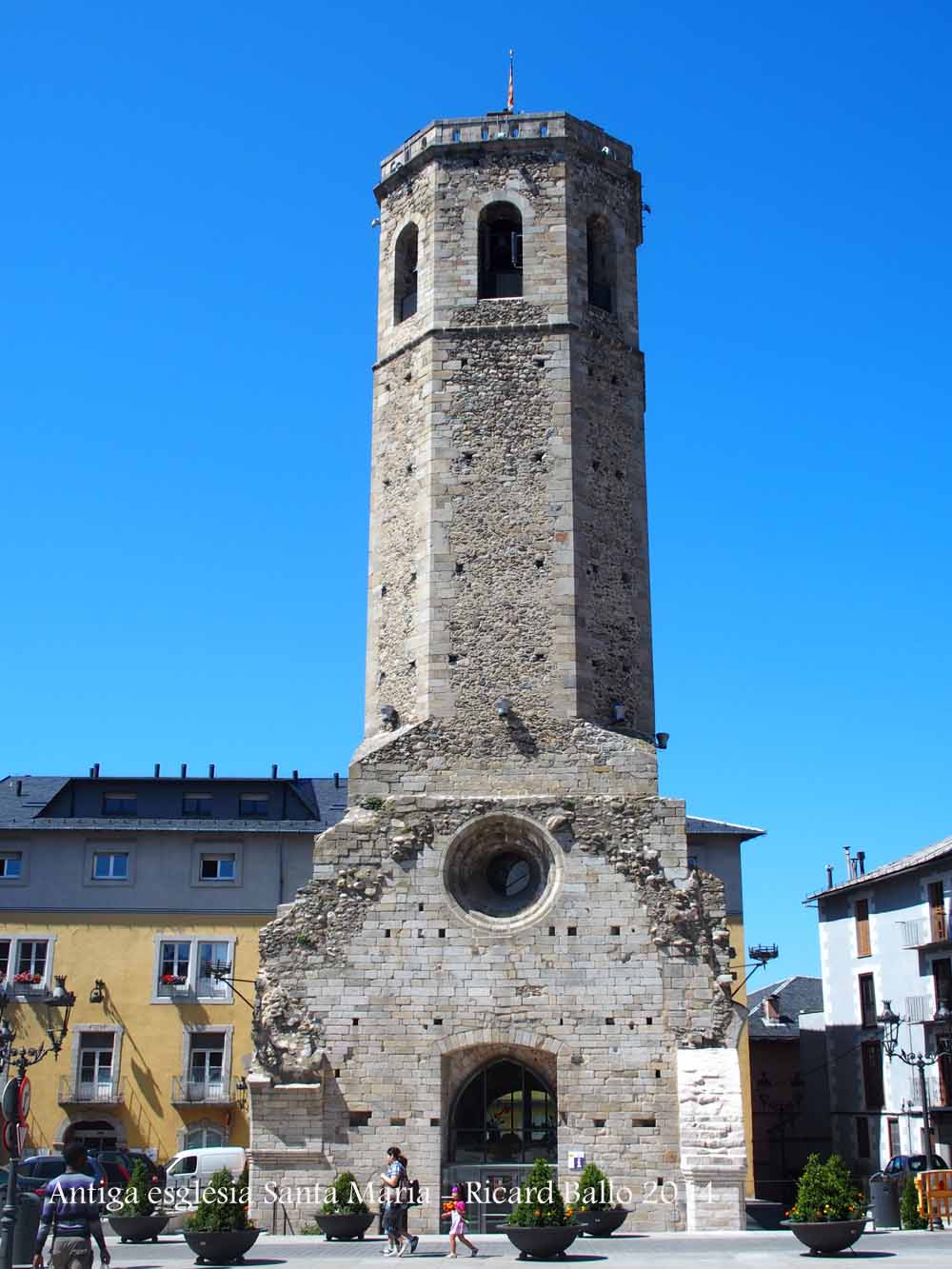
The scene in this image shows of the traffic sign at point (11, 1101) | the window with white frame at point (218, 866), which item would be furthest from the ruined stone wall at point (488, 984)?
the window with white frame at point (218, 866)

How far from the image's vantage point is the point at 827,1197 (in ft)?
50.7

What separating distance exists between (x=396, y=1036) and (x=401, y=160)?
15.3 metres

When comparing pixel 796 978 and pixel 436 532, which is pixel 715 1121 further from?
pixel 796 978

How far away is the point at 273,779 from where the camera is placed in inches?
1341

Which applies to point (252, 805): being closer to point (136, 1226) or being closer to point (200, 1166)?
point (200, 1166)

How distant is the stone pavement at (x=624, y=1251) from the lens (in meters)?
14.9

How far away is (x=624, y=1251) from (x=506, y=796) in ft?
22.5

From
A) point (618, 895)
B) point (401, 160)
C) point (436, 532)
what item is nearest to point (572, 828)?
point (618, 895)

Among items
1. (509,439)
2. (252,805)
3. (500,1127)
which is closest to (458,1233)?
(500,1127)

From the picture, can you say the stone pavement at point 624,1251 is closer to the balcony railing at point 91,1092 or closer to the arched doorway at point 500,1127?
the arched doorway at point 500,1127

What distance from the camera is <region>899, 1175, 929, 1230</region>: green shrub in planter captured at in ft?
63.8

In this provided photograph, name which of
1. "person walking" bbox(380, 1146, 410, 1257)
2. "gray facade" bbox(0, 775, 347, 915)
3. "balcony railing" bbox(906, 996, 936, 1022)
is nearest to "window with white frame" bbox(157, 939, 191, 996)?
"gray facade" bbox(0, 775, 347, 915)

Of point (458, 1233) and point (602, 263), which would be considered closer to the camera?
point (458, 1233)

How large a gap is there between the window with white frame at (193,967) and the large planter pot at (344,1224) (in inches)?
490
